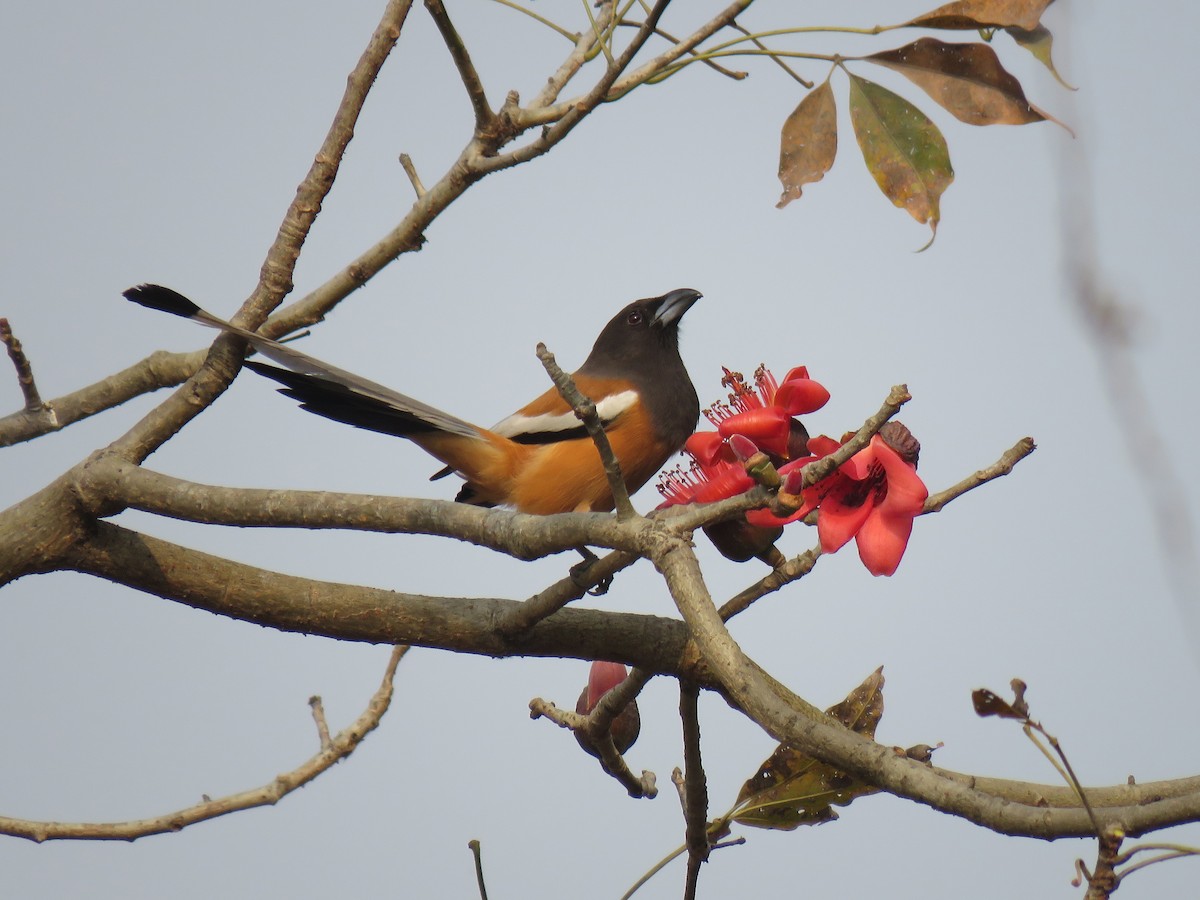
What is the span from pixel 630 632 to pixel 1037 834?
133cm

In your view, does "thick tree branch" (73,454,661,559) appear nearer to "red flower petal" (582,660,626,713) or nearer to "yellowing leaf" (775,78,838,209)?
"red flower petal" (582,660,626,713)

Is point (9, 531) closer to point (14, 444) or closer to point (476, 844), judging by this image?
point (14, 444)

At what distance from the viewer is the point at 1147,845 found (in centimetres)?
134

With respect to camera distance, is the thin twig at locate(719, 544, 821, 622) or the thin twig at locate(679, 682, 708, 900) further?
the thin twig at locate(679, 682, 708, 900)

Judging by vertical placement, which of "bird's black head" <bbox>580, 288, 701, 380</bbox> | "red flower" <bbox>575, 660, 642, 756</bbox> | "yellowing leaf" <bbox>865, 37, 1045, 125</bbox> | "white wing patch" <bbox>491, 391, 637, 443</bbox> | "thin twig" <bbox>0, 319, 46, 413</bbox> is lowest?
"red flower" <bbox>575, 660, 642, 756</bbox>

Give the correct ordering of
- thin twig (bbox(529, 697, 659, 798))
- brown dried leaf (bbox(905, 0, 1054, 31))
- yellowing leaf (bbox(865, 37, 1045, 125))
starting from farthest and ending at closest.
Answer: thin twig (bbox(529, 697, 659, 798)) < yellowing leaf (bbox(865, 37, 1045, 125)) < brown dried leaf (bbox(905, 0, 1054, 31))

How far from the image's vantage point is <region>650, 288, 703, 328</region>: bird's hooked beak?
4.82 m

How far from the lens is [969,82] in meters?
2.41

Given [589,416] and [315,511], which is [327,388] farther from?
[589,416]

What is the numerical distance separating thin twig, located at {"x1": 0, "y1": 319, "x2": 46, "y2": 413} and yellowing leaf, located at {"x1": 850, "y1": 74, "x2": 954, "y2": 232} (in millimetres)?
1844

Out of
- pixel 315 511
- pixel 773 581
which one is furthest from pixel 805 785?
pixel 315 511

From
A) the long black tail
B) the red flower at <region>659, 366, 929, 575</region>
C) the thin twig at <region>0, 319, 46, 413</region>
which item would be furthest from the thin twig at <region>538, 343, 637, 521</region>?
the thin twig at <region>0, 319, 46, 413</region>

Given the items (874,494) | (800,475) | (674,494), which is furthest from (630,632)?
(800,475)

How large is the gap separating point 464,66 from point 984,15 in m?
1.03
